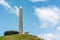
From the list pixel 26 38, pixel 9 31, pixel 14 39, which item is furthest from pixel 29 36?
pixel 9 31

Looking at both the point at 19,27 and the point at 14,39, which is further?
the point at 19,27

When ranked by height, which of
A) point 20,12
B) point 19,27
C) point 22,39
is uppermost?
point 20,12

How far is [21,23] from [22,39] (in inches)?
889

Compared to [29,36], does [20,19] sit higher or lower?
higher

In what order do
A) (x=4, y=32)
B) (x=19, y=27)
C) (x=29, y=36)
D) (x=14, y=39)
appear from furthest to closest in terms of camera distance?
1. (x=19, y=27)
2. (x=4, y=32)
3. (x=29, y=36)
4. (x=14, y=39)

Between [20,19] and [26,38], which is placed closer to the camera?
[26,38]

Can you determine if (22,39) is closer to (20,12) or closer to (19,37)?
(19,37)

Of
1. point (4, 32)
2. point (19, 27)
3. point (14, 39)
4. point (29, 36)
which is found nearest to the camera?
point (14, 39)

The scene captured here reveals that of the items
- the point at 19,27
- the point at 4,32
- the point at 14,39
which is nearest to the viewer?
the point at 14,39

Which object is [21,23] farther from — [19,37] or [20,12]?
[19,37]

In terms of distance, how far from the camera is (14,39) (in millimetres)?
52781

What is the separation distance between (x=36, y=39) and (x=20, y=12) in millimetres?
23145

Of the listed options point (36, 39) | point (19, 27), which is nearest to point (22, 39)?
point (36, 39)

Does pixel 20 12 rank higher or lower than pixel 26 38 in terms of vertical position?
higher
